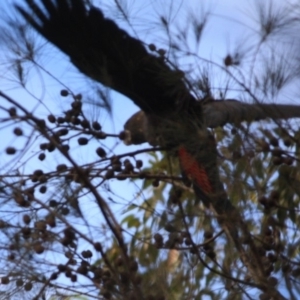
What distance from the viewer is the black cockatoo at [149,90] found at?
1.43 meters

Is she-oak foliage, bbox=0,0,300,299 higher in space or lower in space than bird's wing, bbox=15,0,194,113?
lower

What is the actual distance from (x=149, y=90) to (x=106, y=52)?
0.49 feet

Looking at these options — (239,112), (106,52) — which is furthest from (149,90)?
(239,112)

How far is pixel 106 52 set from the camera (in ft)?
6.10

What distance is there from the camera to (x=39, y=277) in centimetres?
143

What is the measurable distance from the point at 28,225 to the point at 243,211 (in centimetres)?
42

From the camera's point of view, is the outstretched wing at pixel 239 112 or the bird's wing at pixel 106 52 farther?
the bird's wing at pixel 106 52

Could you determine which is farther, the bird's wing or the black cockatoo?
the bird's wing

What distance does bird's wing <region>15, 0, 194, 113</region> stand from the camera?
1621 mm

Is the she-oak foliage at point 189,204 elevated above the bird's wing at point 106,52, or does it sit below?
below

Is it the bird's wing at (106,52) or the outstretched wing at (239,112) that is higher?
the bird's wing at (106,52)

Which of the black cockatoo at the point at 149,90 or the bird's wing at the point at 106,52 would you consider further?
the bird's wing at the point at 106,52

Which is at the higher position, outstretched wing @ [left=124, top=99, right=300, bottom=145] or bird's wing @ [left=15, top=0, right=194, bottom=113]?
bird's wing @ [left=15, top=0, right=194, bottom=113]

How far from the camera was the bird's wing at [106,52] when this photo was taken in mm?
1621
